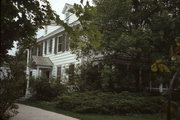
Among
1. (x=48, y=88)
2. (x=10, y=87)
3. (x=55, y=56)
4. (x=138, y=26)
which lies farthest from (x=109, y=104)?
(x=55, y=56)

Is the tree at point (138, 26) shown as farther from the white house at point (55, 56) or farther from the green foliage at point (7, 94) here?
the white house at point (55, 56)

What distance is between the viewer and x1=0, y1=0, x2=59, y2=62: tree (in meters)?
2.84

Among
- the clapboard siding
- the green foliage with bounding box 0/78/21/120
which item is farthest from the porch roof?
the green foliage with bounding box 0/78/21/120

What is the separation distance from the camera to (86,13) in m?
2.28

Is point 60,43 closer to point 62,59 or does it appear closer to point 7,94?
point 62,59

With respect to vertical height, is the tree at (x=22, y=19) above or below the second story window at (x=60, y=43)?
below

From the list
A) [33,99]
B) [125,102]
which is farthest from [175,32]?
[33,99]

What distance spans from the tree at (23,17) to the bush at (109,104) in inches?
278

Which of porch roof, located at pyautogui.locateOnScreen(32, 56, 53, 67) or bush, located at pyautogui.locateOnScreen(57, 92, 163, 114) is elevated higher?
porch roof, located at pyautogui.locateOnScreen(32, 56, 53, 67)

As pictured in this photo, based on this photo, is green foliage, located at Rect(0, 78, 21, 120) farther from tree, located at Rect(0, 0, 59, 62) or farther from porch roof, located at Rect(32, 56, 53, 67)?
porch roof, located at Rect(32, 56, 53, 67)

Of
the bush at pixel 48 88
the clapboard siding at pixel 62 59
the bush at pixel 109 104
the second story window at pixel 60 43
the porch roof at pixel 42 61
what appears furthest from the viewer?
the porch roof at pixel 42 61

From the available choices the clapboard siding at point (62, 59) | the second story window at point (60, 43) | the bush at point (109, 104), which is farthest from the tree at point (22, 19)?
the second story window at point (60, 43)

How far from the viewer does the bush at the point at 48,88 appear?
54.4 feet

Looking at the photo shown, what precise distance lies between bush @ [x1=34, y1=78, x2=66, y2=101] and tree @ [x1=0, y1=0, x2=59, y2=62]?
11906 millimetres
